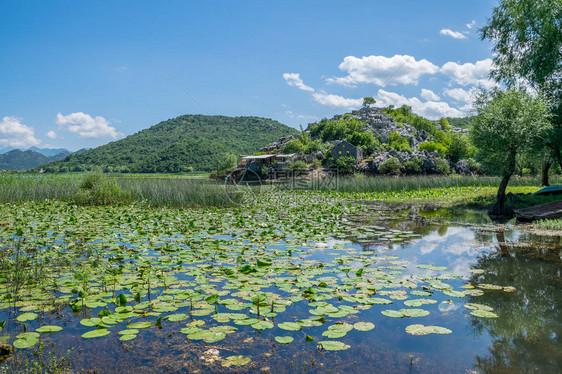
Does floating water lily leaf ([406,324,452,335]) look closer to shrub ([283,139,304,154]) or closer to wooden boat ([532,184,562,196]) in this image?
wooden boat ([532,184,562,196])

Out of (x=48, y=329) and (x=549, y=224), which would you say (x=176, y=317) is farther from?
(x=549, y=224)

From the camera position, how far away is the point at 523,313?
11.8ft

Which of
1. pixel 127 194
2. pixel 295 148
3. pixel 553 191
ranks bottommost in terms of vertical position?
pixel 553 191

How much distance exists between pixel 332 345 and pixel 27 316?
290 cm

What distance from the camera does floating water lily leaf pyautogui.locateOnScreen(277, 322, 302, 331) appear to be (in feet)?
10.2

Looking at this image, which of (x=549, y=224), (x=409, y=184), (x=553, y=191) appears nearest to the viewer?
(x=549, y=224)

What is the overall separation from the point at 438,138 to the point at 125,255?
65.7m

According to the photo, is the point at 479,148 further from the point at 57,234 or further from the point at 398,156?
the point at 398,156

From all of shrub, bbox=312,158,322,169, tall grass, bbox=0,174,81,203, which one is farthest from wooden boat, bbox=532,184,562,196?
shrub, bbox=312,158,322,169

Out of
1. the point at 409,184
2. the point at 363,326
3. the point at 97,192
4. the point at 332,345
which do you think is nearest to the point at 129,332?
the point at 332,345

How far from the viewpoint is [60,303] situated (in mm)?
3744

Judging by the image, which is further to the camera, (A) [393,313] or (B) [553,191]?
(B) [553,191]

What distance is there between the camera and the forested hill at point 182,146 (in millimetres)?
76562

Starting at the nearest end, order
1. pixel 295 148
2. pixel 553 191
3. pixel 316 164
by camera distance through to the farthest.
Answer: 1. pixel 553 191
2. pixel 316 164
3. pixel 295 148
